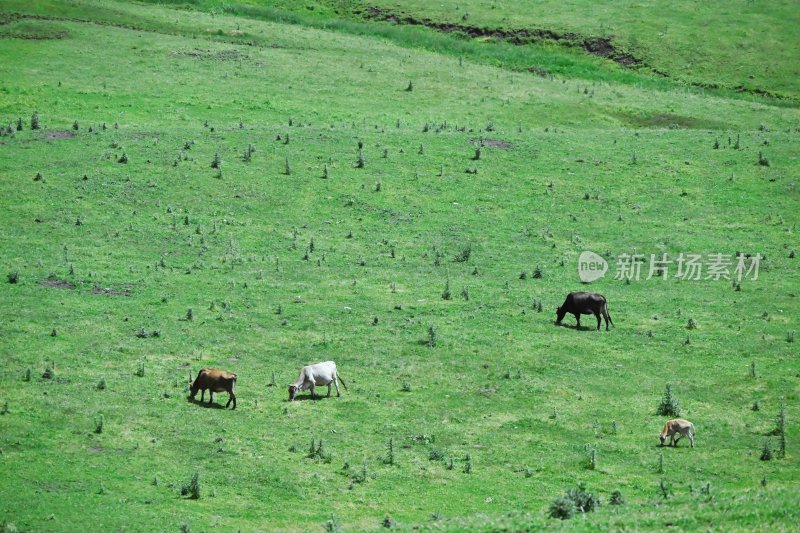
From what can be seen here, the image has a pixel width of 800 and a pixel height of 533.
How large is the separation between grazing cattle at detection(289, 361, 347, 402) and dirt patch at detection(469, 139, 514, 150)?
32.2m

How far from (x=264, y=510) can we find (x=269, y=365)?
1102 centimetres

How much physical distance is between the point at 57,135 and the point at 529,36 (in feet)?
146

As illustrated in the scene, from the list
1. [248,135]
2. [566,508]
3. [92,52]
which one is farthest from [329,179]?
[566,508]

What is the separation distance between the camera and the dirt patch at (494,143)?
2611 inches

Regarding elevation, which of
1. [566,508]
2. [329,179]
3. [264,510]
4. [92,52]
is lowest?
[264,510]

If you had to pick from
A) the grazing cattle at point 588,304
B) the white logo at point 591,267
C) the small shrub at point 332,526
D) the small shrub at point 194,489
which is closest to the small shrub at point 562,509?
the small shrub at point 332,526

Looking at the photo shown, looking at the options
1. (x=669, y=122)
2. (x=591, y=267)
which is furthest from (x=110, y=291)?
(x=669, y=122)

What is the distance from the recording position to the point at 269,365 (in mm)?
38719

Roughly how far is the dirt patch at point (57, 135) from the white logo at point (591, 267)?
2740 cm

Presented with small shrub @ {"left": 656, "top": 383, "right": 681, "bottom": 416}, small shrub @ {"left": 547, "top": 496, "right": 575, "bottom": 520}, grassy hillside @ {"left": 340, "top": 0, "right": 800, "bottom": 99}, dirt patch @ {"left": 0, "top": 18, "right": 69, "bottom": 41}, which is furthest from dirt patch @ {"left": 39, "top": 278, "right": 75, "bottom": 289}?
grassy hillside @ {"left": 340, "top": 0, "right": 800, "bottom": 99}

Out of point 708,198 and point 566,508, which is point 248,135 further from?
point 566,508

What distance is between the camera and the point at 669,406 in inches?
1405

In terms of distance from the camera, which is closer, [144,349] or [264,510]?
[264,510]

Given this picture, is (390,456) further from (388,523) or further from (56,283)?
(56,283)
